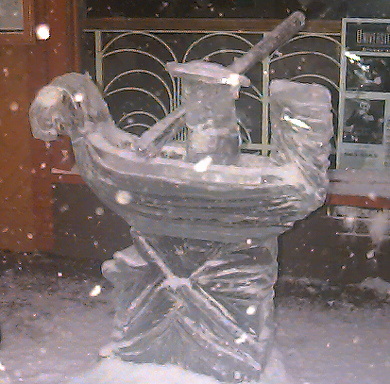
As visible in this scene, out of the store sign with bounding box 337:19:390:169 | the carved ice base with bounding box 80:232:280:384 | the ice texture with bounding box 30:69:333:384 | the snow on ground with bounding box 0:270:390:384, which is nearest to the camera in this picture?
the ice texture with bounding box 30:69:333:384

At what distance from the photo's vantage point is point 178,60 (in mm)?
2668

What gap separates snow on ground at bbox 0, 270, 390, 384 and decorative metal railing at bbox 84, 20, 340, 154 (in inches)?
28.5

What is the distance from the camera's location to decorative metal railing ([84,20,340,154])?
2.58 meters

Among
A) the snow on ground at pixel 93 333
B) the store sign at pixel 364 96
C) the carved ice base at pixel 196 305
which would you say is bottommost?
the snow on ground at pixel 93 333

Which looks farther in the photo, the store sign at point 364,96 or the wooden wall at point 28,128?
the wooden wall at point 28,128

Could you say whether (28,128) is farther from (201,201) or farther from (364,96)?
(201,201)

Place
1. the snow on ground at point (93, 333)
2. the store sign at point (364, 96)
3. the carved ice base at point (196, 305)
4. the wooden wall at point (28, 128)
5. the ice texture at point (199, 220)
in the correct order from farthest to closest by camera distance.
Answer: the wooden wall at point (28, 128) → the store sign at point (364, 96) → the snow on ground at point (93, 333) → the carved ice base at point (196, 305) → the ice texture at point (199, 220)

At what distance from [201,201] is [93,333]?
90cm

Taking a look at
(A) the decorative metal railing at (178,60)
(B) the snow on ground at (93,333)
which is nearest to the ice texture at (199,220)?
(B) the snow on ground at (93,333)

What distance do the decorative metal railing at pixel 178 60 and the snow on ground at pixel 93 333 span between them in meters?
0.73

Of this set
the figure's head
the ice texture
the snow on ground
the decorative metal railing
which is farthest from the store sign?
the figure's head

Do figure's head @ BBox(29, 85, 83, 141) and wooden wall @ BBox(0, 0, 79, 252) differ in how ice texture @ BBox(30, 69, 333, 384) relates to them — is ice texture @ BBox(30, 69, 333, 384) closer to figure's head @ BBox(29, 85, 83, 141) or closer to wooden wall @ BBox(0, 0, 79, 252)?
figure's head @ BBox(29, 85, 83, 141)

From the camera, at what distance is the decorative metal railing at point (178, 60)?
8.48 feet

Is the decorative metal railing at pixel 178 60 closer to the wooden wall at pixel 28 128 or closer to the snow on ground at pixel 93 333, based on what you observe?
the wooden wall at pixel 28 128
